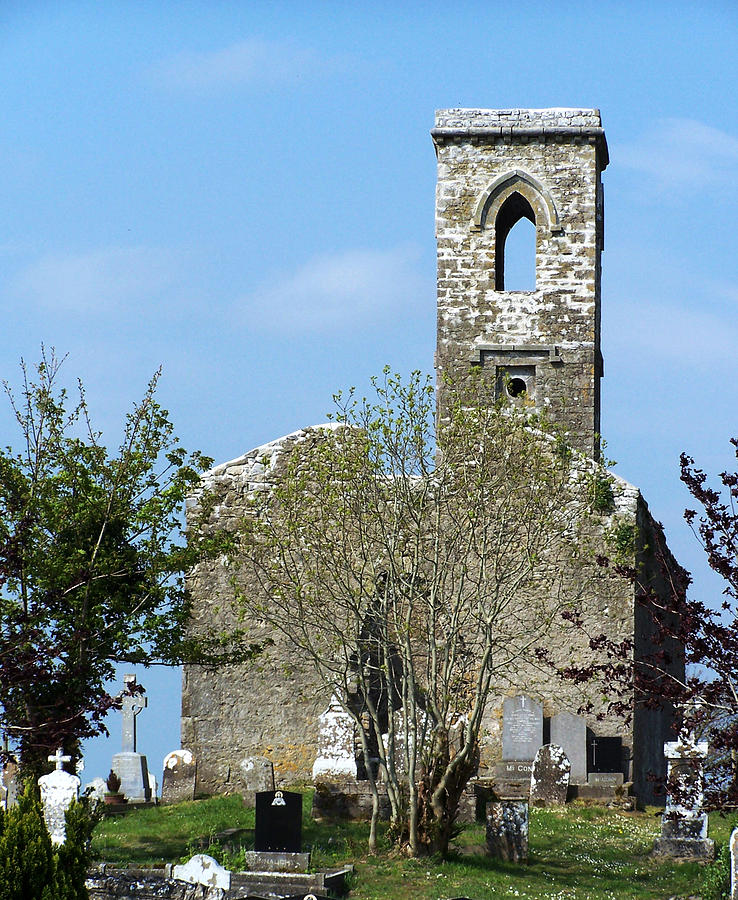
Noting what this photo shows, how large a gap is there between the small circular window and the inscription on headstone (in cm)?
700

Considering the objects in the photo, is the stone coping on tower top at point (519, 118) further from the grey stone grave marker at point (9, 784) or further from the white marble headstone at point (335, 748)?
the grey stone grave marker at point (9, 784)

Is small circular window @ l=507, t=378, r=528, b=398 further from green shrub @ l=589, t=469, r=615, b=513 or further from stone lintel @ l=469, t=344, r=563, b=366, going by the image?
green shrub @ l=589, t=469, r=615, b=513

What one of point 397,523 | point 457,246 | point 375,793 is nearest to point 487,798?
point 375,793

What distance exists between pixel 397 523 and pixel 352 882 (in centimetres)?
469

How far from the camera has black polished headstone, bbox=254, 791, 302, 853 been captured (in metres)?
16.4

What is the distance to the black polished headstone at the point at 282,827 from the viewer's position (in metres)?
16.4

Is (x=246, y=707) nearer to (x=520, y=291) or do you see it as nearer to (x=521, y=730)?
(x=521, y=730)

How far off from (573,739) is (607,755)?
21.9 inches

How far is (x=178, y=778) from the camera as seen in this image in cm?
2175

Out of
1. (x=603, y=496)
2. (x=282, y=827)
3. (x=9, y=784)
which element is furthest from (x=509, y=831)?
(x=9, y=784)

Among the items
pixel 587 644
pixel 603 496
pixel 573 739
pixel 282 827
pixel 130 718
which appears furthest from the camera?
pixel 130 718

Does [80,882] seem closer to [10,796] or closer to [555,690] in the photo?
[10,796]

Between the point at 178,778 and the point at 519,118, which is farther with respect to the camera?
the point at 519,118

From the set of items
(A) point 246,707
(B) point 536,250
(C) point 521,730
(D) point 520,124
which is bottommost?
(C) point 521,730
